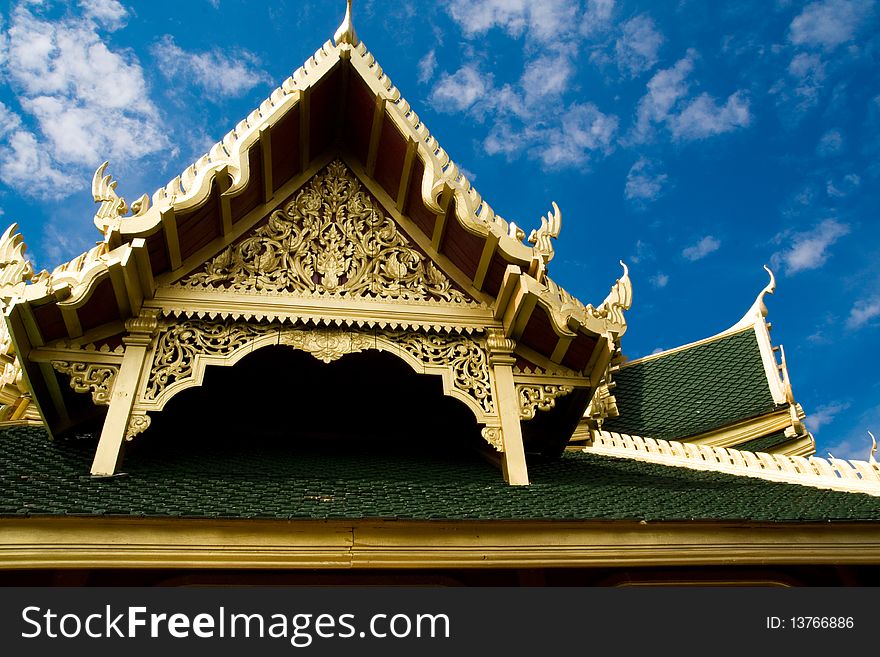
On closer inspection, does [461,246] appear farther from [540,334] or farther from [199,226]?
[199,226]

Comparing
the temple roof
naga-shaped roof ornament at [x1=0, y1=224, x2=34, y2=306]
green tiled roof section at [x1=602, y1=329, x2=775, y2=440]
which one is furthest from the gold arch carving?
green tiled roof section at [x1=602, y1=329, x2=775, y2=440]

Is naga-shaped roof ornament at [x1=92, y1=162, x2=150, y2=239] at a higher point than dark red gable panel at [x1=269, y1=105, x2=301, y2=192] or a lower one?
lower

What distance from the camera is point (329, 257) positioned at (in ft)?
18.6

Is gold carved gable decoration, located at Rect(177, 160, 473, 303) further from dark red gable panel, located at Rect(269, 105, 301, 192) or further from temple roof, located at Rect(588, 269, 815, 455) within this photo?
temple roof, located at Rect(588, 269, 815, 455)

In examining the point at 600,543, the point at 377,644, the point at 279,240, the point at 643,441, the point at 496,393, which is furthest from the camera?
the point at 643,441

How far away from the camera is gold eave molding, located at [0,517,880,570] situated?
10.9 feet

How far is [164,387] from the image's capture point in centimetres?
476

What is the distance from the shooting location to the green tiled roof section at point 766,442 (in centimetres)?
1084

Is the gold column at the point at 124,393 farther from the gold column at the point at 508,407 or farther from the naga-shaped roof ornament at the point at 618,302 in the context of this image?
the naga-shaped roof ornament at the point at 618,302

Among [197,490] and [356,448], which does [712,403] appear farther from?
[197,490]

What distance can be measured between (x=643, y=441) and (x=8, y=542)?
7030mm

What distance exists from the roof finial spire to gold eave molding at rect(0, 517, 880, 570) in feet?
14.1

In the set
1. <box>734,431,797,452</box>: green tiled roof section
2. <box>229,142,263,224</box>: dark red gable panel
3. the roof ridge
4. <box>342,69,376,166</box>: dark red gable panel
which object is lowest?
the roof ridge

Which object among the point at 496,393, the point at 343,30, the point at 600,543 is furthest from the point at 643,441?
the point at 343,30
